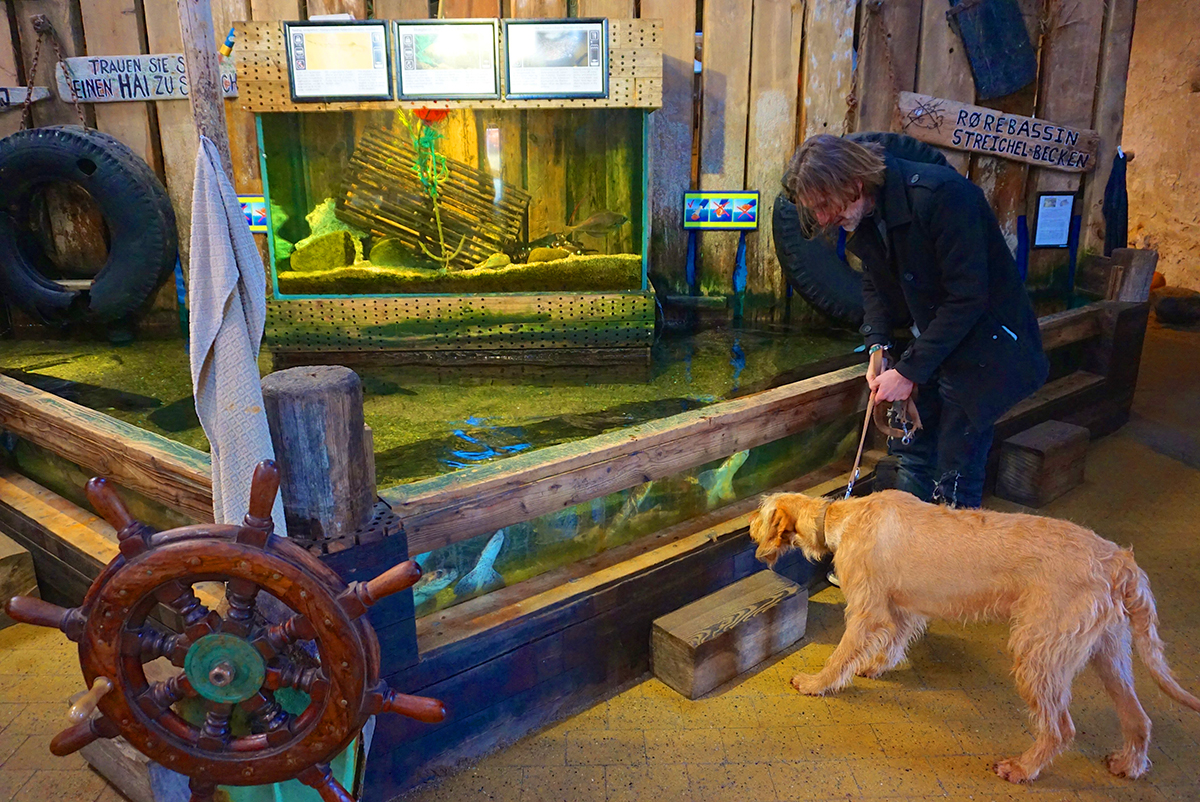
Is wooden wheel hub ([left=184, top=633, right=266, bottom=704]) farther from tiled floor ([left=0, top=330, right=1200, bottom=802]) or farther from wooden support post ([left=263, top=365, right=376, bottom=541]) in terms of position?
tiled floor ([left=0, top=330, right=1200, bottom=802])

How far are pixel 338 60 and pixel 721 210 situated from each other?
3.07m

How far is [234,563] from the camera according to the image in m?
1.77

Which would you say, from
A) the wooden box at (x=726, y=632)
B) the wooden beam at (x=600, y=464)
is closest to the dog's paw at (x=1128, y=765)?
the wooden box at (x=726, y=632)

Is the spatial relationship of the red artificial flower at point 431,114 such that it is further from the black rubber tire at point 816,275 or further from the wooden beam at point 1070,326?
the wooden beam at point 1070,326

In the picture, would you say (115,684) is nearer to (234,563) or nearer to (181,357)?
(234,563)

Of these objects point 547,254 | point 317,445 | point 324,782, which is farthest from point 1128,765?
point 547,254

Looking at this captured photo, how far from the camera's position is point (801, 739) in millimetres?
2889

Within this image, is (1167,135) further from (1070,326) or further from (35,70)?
(35,70)

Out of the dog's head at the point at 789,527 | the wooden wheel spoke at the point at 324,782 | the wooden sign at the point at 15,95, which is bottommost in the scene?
the wooden wheel spoke at the point at 324,782

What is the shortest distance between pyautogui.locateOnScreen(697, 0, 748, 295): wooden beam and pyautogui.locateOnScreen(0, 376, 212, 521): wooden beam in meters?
4.71

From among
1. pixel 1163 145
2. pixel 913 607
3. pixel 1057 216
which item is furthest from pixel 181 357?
pixel 1163 145

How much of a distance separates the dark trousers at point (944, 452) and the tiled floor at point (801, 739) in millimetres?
617

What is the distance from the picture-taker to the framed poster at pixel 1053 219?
687 centimetres

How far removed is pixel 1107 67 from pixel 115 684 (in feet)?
25.0
